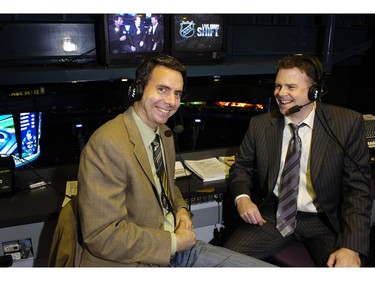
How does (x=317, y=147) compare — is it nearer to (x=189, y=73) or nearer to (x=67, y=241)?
(x=67, y=241)

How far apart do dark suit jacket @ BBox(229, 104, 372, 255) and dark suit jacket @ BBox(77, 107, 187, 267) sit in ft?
2.30

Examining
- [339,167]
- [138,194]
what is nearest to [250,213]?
[339,167]

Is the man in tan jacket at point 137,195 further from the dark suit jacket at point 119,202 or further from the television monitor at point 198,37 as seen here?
the television monitor at point 198,37

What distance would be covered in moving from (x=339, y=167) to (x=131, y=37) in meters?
1.59

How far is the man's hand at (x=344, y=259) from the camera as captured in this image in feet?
4.35

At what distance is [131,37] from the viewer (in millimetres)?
2332

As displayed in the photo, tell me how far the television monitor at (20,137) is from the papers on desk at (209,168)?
3.31 ft

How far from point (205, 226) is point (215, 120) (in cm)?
256

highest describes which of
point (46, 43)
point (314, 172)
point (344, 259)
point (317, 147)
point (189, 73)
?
point (46, 43)

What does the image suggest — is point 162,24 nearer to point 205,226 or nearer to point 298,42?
point 205,226

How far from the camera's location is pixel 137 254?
3.75 ft

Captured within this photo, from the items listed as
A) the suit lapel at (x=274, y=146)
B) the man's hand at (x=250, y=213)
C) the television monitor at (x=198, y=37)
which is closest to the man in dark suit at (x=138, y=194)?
the man's hand at (x=250, y=213)

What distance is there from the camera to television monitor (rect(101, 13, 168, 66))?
228cm

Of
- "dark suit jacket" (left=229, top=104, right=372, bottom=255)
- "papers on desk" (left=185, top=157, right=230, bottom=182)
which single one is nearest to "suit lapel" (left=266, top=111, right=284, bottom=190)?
"dark suit jacket" (left=229, top=104, right=372, bottom=255)
